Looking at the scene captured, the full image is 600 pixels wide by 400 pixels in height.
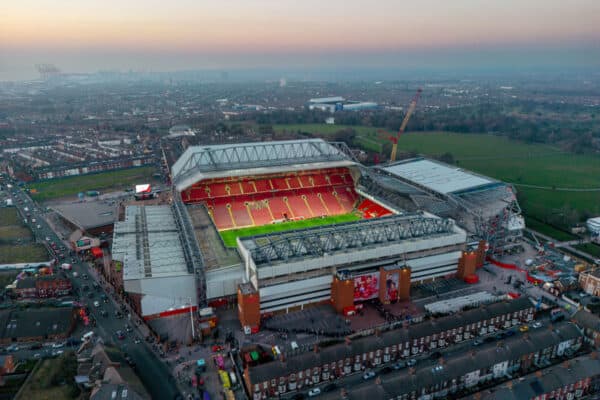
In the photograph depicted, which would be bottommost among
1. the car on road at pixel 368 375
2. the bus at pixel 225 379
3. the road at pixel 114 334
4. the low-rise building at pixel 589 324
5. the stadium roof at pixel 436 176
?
the road at pixel 114 334

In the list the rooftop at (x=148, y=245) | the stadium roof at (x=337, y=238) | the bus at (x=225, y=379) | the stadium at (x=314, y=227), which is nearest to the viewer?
the bus at (x=225, y=379)

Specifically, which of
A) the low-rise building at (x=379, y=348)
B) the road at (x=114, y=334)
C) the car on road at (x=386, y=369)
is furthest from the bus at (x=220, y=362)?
the car on road at (x=386, y=369)

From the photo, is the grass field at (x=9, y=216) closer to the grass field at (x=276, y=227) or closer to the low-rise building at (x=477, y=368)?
the grass field at (x=276, y=227)

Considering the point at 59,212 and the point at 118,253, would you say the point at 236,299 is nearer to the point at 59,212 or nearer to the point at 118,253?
the point at 118,253

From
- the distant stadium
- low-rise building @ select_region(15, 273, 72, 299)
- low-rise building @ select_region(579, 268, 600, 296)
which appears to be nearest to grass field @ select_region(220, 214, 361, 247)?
the distant stadium

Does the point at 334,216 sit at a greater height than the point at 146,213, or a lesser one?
lesser

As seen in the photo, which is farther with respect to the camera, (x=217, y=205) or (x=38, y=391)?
(x=217, y=205)

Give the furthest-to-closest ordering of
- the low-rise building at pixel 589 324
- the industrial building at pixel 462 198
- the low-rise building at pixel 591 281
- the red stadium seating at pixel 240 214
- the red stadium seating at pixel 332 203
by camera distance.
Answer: the red stadium seating at pixel 332 203, the red stadium seating at pixel 240 214, the industrial building at pixel 462 198, the low-rise building at pixel 591 281, the low-rise building at pixel 589 324

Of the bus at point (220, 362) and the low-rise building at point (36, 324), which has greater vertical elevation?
the low-rise building at point (36, 324)

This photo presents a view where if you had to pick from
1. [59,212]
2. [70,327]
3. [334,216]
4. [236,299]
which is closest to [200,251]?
[236,299]
